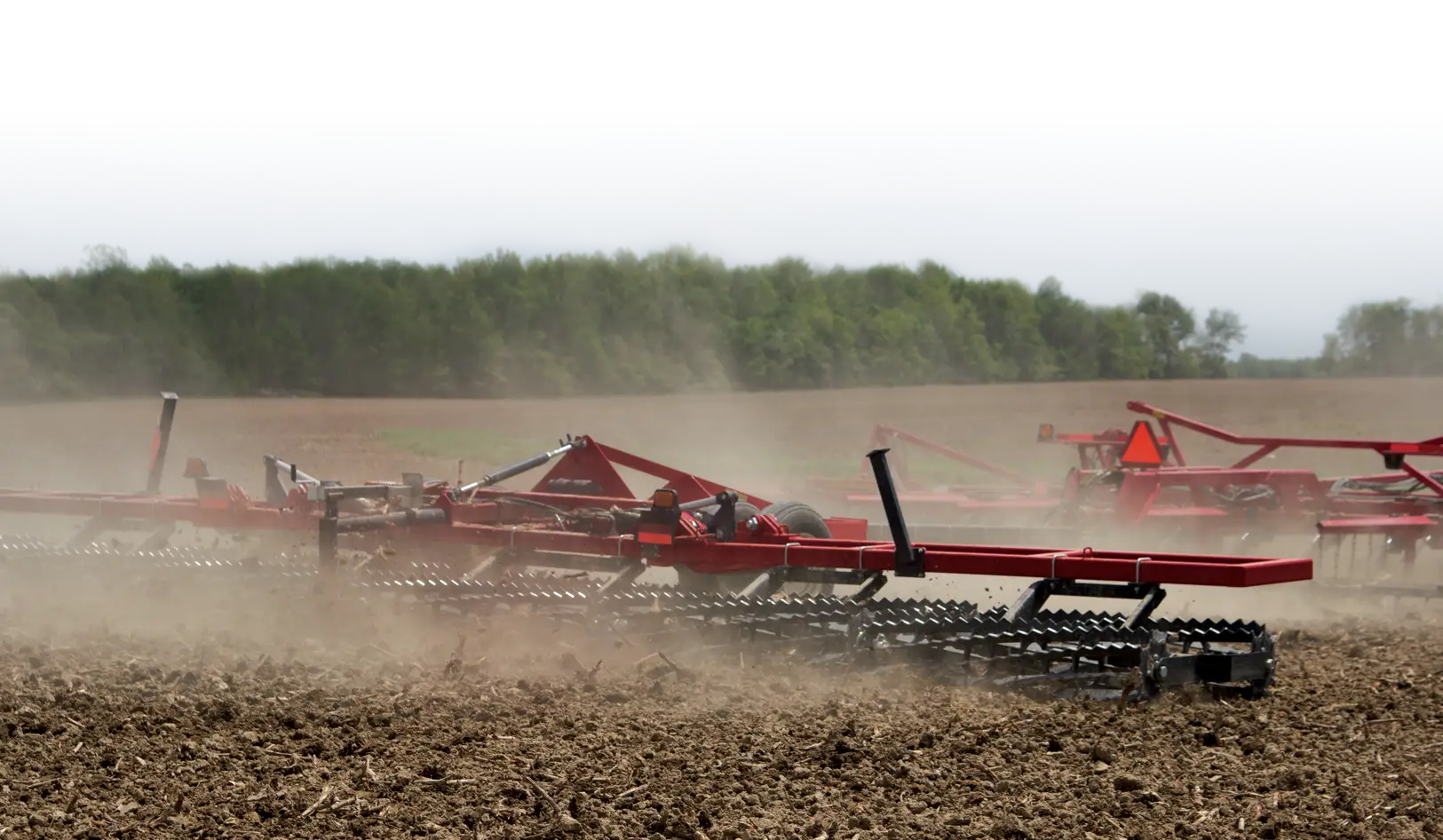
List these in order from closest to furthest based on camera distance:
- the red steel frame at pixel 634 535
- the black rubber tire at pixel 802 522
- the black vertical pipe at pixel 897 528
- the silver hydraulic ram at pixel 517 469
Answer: the red steel frame at pixel 634 535
the black vertical pipe at pixel 897 528
the black rubber tire at pixel 802 522
the silver hydraulic ram at pixel 517 469

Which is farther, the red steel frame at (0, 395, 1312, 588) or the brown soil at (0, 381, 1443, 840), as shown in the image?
the red steel frame at (0, 395, 1312, 588)

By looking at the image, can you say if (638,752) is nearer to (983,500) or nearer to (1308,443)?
(1308,443)

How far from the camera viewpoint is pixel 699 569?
827 cm

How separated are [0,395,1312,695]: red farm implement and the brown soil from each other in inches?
9.6

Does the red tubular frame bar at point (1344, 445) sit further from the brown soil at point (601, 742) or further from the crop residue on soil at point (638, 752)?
the crop residue on soil at point (638, 752)

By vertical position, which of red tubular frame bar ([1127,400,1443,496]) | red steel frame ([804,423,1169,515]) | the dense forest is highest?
the dense forest

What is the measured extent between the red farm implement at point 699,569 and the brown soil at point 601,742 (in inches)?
9.6

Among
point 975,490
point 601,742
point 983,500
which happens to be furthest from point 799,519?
point 975,490

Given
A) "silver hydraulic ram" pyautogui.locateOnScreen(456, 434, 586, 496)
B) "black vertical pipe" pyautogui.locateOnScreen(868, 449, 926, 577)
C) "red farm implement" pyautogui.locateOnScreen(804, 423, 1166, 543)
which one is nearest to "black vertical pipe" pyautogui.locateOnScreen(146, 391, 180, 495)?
"silver hydraulic ram" pyautogui.locateOnScreen(456, 434, 586, 496)

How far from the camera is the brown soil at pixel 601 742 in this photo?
15.7 feet

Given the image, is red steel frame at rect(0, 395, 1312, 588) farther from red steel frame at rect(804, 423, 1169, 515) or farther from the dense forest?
the dense forest

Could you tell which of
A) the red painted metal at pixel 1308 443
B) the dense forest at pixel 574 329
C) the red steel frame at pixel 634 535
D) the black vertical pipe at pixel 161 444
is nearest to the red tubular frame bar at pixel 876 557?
the red steel frame at pixel 634 535

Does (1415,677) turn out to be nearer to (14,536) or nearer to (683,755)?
(683,755)

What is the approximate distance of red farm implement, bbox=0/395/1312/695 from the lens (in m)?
6.80
